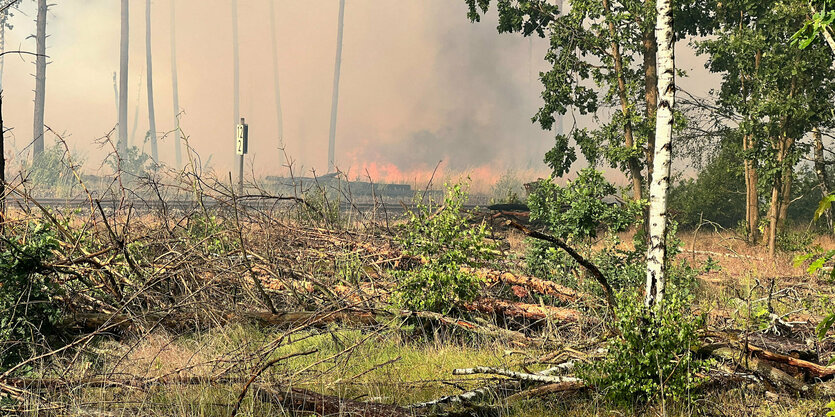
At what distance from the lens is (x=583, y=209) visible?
26.6ft

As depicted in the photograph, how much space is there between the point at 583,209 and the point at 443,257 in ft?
6.87

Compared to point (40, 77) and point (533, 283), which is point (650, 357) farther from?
point (40, 77)

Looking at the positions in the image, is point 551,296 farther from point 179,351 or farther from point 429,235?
point 179,351

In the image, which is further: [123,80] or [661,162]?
[123,80]

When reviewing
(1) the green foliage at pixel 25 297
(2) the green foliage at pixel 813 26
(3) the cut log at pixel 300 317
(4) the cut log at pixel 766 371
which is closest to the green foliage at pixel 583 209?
(3) the cut log at pixel 300 317

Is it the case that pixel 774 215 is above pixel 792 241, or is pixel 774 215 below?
above

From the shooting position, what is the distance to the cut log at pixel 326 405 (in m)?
4.55

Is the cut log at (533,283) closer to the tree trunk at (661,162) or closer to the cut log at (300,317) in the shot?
the cut log at (300,317)

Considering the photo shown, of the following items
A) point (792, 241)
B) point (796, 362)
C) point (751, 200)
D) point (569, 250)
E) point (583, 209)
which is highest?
point (751, 200)

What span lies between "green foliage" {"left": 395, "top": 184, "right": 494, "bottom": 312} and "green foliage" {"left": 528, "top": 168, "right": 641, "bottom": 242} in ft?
4.25

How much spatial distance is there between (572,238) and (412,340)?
2.73 metres

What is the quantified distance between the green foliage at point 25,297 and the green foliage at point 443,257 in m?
3.38

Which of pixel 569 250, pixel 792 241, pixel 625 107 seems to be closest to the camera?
pixel 569 250

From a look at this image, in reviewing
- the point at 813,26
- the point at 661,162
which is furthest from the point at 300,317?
Answer: the point at 813,26
